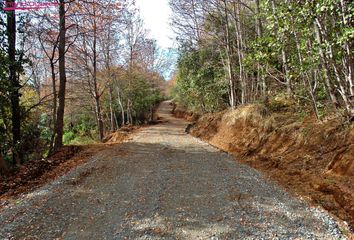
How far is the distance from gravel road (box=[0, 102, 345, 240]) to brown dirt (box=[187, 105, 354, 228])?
450 millimetres

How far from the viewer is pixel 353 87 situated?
17.2ft

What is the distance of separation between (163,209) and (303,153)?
376 cm

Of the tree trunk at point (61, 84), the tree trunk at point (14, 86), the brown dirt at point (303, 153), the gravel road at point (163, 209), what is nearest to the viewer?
the gravel road at point (163, 209)

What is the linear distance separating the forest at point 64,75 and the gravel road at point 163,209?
2689 millimetres

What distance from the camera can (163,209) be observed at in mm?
4246

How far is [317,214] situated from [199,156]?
4.65 meters

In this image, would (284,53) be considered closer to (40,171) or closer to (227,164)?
(227,164)

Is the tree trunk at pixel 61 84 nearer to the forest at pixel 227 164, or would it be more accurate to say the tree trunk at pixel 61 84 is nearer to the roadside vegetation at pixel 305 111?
the forest at pixel 227 164

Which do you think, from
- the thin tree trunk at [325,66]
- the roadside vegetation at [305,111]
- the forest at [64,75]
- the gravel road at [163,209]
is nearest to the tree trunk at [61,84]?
the forest at [64,75]

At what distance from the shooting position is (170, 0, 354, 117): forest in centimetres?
523

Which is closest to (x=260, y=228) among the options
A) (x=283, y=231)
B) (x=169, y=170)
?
(x=283, y=231)

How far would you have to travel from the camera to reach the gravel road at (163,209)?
139 inches

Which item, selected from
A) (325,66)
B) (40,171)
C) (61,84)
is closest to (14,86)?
(61,84)

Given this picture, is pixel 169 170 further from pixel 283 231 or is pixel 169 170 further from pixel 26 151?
pixel 26 151
